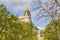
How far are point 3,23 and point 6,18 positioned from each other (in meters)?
0.92

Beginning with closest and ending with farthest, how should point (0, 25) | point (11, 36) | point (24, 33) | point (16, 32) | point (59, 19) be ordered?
point (59, 19), point (0, 25), point (11, 36), point (16, 32), point (24, 33)

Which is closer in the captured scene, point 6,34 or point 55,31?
point 55,31

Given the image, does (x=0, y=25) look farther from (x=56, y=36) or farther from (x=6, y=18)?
(x=56, y=36)

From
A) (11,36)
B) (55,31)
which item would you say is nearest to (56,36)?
(55,31)

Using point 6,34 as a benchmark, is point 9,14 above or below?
above

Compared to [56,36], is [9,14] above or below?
above

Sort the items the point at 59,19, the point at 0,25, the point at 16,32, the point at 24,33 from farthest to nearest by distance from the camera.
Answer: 1. the point at 24,33
2. the point at 16,32
3. the point at 0,25
4. the point at 59,19

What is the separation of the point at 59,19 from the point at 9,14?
12.4 meters

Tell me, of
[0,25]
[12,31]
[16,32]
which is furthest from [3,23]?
[16,32]

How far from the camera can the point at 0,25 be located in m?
33.8

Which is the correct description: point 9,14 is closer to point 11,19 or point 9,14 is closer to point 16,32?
point 11,19

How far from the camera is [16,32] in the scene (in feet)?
132

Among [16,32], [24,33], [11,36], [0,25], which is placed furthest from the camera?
[24,33]

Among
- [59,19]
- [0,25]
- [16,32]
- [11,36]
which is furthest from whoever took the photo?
[16,32]
